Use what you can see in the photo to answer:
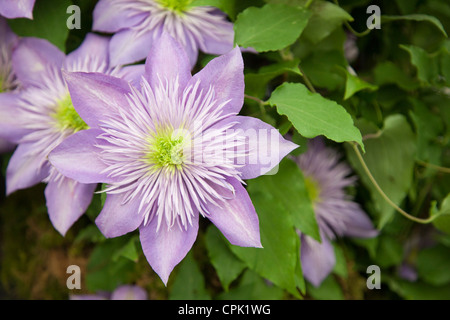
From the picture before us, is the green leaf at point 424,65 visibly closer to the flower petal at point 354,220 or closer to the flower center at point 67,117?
the flower petal at point 354,220

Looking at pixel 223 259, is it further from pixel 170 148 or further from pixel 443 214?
pixel 443 214

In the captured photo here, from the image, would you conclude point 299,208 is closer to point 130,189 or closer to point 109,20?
point 130,189

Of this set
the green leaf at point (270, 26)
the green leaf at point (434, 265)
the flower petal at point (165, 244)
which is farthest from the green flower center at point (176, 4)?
the green leaf at point (434, 265)

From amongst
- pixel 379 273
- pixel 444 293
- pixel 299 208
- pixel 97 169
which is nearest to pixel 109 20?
pixel 97 169

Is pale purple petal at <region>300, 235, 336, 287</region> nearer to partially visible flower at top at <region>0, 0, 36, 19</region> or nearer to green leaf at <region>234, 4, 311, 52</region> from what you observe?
green leaf at <region>234, 4, 311, 52</region>

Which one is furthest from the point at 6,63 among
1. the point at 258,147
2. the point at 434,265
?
the point at 434,265

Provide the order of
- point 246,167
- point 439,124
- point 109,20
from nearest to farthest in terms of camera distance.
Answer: point 246,167
point 109,20
point 439,124
